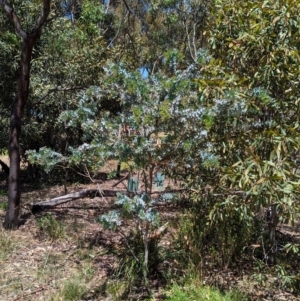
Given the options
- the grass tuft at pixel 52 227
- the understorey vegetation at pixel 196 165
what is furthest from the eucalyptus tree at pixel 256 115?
the grass tuft at pixel 52 227

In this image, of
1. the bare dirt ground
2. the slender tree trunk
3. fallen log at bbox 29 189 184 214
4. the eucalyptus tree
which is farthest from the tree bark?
the eucalyptus tree

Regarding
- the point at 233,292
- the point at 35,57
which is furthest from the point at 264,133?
the point at 35,57

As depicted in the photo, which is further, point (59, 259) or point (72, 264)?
point (59, 259)

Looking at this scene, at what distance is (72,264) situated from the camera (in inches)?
189

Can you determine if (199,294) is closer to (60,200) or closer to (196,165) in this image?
(196,165)

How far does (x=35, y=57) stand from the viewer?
898cm

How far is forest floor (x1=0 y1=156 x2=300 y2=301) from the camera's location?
4133mm

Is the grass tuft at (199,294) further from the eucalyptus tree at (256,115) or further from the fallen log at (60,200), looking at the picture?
the fallen log at (60,200)

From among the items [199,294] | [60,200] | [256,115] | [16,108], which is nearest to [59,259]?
[199,294]

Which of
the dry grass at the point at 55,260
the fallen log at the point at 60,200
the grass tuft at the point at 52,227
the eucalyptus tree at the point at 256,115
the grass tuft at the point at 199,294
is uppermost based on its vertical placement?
the eucalyptus tree at the point at 256,115

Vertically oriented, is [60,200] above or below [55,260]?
above

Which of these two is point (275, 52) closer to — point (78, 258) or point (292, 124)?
point (292, 124)

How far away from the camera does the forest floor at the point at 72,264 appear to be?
4.13 metres

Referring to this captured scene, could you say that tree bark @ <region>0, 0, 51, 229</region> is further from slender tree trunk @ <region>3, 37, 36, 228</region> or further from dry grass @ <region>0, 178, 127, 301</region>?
dry grass @ <region>0, 178, 127, 301</region>
